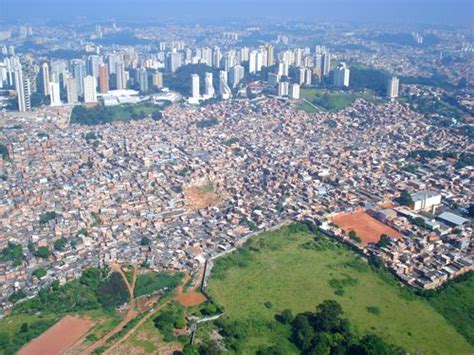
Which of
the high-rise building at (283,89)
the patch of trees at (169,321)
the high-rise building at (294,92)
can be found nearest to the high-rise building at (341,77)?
the high-rise building at (294,92)

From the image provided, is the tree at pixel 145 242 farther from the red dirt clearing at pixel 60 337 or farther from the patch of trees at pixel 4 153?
the patch of trees at pixel 4 153

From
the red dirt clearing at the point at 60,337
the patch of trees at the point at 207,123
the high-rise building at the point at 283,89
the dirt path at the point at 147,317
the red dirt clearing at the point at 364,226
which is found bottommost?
the red dirt clearing at the point at 60,337

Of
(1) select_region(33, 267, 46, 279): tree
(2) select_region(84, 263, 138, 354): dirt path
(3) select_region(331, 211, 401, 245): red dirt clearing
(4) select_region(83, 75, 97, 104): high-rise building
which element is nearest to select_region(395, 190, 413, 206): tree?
(3) select_region(331, 211, 401, 245): red dirt clearing

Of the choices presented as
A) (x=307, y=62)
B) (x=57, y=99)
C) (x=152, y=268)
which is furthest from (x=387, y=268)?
(x=307, y=62)

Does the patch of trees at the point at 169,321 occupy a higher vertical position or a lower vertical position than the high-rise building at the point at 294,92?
lower

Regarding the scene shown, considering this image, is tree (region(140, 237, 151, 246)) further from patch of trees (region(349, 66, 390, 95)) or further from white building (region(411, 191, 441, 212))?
patch of trees (region(349, 66, 390, 95))

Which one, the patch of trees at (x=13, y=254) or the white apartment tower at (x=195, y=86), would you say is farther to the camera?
the white apartment tower at (x=195, y=86)
